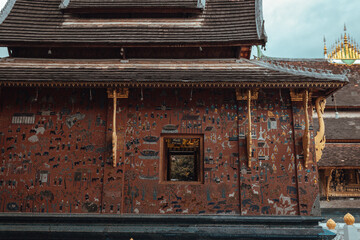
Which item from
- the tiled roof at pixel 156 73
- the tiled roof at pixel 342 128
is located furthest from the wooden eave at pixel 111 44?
the tiled roof at pixel 342 128

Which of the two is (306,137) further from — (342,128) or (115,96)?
(342,128)

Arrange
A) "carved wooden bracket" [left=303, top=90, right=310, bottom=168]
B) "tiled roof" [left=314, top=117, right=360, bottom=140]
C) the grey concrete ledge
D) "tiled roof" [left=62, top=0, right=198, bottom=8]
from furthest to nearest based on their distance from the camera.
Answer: "tiled roof" [left=314, top=117, right=360, bottom=140]
"tiled roof" [left=62, top=0, right=198, bottom=8]
"carved wooden bracket" [left=303, top=90, right=310, bottom=168]
the grey concrete ledge

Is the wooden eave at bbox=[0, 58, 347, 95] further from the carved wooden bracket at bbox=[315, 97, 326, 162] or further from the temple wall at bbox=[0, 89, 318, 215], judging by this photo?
the temple wall at bbox=[0, 89, 318, 215]

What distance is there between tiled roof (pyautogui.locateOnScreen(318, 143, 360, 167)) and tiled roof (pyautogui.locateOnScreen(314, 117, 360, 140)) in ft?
1.29

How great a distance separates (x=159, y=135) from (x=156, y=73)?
165 cm

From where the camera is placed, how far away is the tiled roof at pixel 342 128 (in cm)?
1405

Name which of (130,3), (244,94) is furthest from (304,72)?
(130,3)

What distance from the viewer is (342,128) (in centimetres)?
1445

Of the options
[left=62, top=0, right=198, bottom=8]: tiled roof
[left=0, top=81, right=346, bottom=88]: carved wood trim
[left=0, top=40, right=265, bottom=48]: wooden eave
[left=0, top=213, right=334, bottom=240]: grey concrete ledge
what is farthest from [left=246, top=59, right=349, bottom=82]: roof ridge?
[left=0, top=213, right=334, bottom=240]: grey concrete ledge

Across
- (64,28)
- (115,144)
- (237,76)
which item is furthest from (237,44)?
(64,28)

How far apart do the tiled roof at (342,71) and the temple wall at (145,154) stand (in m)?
8.65

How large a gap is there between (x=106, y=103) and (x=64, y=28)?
10.7 feet

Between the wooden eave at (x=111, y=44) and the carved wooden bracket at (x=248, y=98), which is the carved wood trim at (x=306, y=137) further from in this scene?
the wooden eave at (x=111, y=44)

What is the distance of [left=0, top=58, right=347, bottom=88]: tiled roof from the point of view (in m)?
7.12
